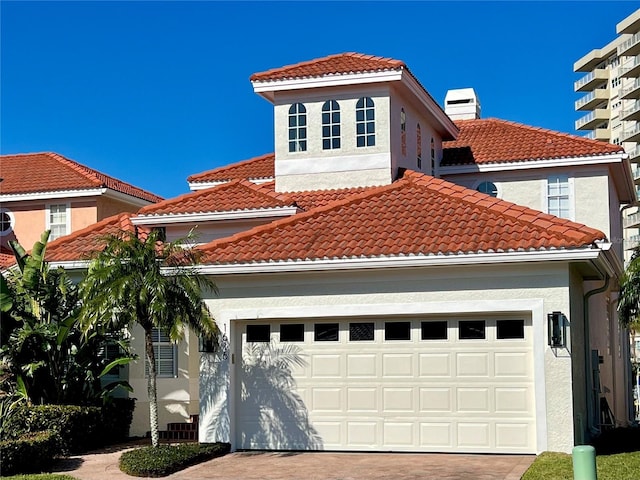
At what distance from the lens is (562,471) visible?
13172 mm

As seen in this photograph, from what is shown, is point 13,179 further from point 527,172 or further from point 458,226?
point 458,226

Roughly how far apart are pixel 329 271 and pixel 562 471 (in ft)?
16.5

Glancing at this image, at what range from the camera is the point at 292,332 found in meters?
16.6

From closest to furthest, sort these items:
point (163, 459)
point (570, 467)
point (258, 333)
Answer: point (570, 467), point (163, 459), point (258, 333)

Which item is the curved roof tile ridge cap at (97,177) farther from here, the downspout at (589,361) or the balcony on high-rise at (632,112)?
the balcony on high-rise at (632,112)

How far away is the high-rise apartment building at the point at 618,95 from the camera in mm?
88375

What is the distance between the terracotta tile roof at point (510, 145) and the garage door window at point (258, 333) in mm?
9467

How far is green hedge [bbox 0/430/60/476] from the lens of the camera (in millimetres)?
14000

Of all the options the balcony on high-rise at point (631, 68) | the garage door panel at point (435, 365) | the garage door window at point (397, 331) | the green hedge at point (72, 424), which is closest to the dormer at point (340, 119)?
the garage door window at point (397, 331)

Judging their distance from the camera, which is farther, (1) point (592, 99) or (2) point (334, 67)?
(1) point (592, 99)

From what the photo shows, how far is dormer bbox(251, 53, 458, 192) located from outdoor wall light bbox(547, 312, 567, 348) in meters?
6.52

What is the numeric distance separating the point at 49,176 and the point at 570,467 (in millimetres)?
20535

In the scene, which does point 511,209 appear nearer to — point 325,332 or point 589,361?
point 589,361

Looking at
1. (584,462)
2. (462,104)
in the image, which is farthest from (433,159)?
(584,462)
